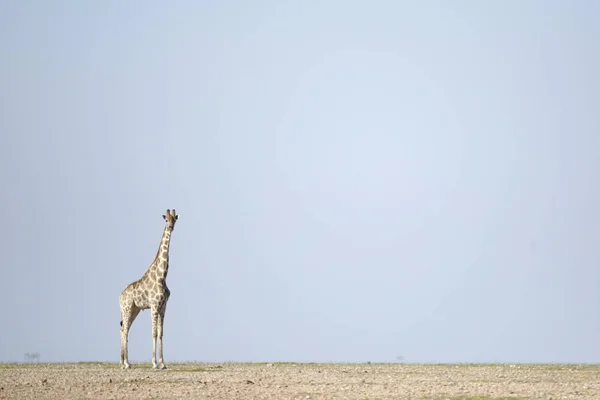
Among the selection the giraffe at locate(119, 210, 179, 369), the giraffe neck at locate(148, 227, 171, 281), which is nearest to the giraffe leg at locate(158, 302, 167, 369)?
the giraffe at locate(119, 210, 179, 369)

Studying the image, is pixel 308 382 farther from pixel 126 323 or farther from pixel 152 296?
pixel 126 323

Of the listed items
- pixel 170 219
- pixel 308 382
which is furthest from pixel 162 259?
pixel 308 382

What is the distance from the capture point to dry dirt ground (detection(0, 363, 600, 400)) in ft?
108

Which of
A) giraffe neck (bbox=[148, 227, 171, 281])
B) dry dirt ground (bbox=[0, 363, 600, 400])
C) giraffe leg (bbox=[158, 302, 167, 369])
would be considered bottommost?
dry dirt ground (bbox=[0, 363, 600, 400])

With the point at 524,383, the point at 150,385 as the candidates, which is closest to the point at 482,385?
the point at 524,383

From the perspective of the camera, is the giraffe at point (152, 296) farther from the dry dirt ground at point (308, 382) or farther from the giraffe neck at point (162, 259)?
the dry dirt ground at point (308, 382)

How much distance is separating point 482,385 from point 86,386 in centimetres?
1265

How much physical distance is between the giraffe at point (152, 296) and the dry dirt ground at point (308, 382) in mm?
1579

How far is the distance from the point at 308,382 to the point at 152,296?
40.2 ft

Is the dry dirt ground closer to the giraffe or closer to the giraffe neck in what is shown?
the giraffe

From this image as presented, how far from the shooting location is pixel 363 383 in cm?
3612

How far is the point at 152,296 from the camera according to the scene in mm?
46625

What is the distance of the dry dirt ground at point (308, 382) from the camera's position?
3291 cm

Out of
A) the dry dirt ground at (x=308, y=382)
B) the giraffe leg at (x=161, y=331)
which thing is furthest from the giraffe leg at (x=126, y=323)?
the giraffe leg at (x=161, y=331)
